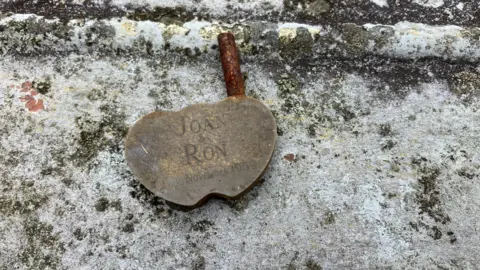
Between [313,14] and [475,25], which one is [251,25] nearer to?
[313,14]

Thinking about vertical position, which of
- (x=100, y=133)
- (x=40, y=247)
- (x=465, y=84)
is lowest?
(x=40, y=247)

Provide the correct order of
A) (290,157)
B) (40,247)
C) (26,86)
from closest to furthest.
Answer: (40,247) < (290,157) < (26,86)

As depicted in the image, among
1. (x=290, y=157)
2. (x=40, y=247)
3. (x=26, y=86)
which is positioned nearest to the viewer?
(x=40, y=247)

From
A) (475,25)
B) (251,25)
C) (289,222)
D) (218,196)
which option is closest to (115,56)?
(251,25)

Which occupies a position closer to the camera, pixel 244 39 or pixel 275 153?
pixel 275 153

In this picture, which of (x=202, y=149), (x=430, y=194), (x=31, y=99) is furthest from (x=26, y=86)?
(x=430, y=194)

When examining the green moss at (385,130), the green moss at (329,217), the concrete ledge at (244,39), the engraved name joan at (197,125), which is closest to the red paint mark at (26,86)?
the concrete ledge at (244,39)

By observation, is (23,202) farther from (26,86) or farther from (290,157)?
(290,157)
